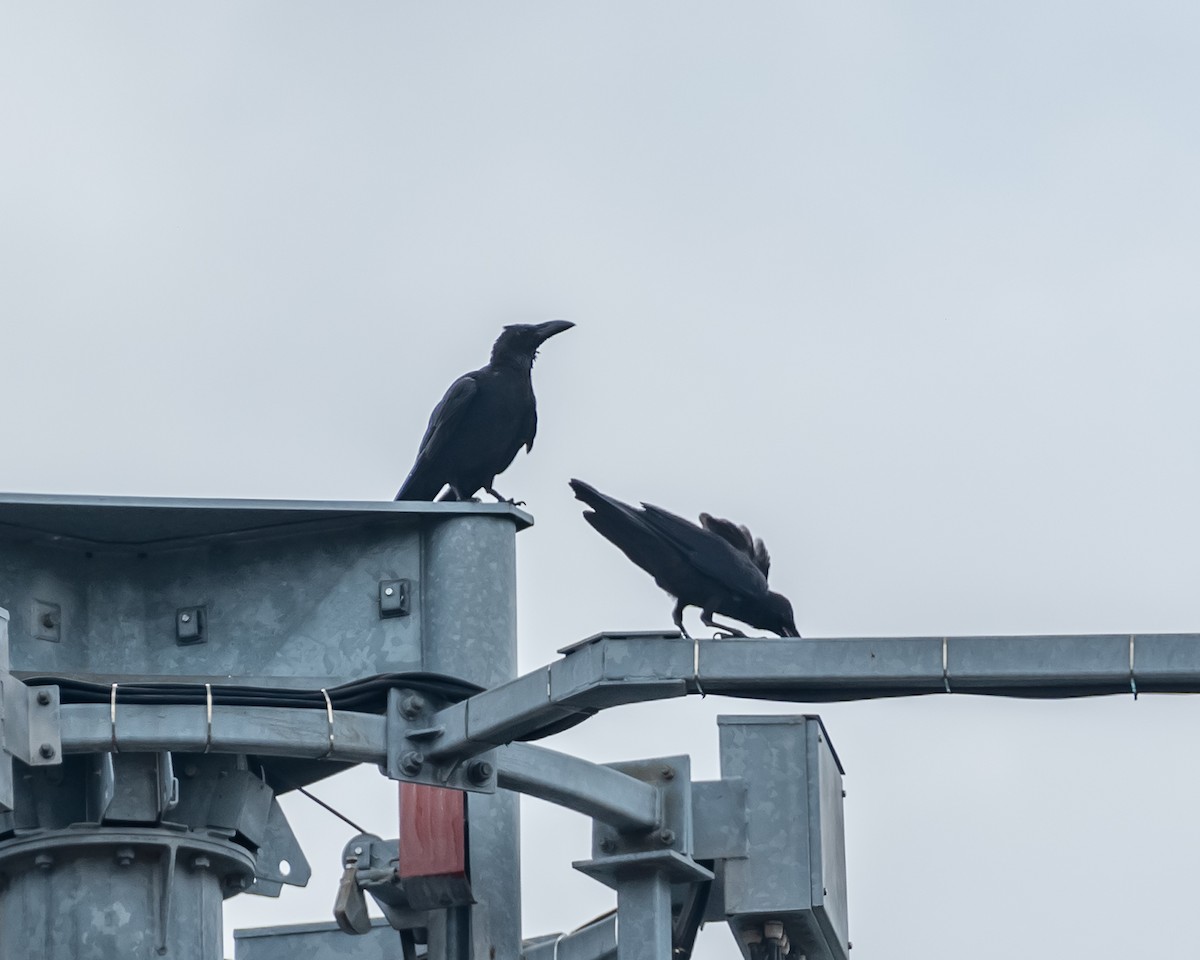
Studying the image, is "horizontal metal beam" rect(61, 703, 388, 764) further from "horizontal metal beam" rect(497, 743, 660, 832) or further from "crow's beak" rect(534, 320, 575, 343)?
"crow's beak" rect(534, 320, 575, 343)

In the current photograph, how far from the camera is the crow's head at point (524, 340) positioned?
11.2m

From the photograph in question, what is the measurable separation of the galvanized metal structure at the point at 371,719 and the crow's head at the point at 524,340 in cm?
211

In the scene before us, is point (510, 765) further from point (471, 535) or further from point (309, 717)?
point (471, 535)

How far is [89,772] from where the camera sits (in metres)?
8.82

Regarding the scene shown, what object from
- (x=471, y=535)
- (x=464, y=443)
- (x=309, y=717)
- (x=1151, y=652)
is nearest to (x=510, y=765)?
(x=309, y=717)

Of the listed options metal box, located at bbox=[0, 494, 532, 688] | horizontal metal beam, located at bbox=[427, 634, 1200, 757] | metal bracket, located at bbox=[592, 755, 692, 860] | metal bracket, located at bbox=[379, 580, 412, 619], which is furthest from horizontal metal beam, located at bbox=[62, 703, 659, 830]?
metal bracket, located at bbox=[379, 580, 412, 619]

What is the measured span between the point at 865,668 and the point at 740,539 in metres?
2.61

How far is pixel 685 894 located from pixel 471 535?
4.27 feet

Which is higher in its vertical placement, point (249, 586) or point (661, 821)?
point (249, 586)

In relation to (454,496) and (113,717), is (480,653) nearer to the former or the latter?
(113,717)

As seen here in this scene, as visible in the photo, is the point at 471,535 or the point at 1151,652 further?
the point at 471,535

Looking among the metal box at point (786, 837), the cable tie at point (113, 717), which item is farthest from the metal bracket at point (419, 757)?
the metal box at point (786, 837)

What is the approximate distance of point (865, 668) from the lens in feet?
23.7

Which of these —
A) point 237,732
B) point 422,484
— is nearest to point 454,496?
point 422,484
